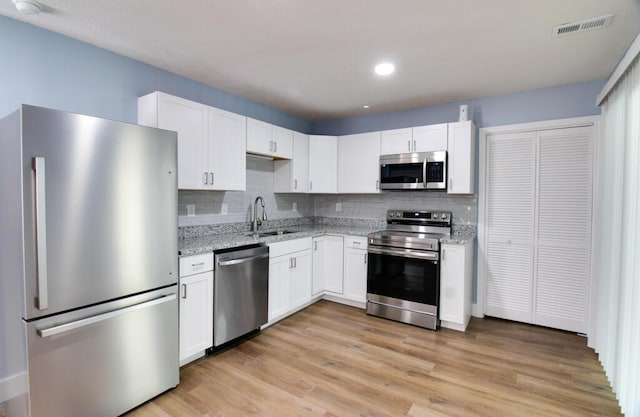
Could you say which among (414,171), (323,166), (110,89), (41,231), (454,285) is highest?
(110,89)

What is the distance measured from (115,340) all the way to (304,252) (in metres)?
2.15

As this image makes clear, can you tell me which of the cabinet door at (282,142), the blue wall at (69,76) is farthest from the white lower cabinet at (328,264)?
the blue wall at (69,76)

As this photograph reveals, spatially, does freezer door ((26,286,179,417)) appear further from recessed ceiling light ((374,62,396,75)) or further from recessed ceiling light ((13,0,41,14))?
recessed ceiling light ((374,62,396,75))

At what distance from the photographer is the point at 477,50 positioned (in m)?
2.48

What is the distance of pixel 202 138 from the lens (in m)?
2.89

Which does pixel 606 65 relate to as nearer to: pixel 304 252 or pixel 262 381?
pixel 304 252

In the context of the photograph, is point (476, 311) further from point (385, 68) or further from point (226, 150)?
point (226, 150)

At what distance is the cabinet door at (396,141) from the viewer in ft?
12.5

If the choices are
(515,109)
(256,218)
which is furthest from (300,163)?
(515,109)

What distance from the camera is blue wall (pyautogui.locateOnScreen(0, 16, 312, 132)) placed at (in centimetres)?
210

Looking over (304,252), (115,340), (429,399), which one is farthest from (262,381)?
(304,252)

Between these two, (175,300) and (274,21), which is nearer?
(274,21)

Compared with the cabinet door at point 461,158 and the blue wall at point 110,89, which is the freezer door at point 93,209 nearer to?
the blue wall at point 110,89

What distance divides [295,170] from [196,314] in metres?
2.23
